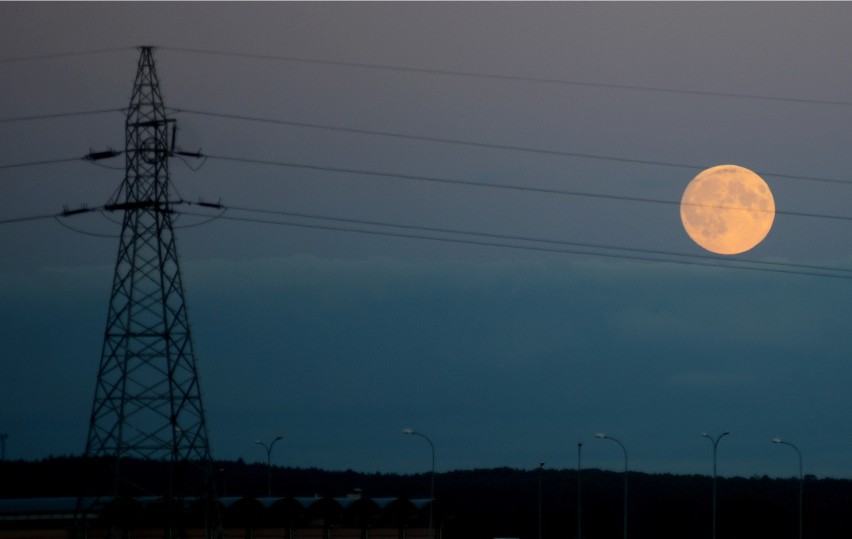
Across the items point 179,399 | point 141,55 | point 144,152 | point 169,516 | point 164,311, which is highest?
point 141,55

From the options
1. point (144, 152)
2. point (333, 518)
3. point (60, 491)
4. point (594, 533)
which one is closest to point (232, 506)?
point (333, 518)

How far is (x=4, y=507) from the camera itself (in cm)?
8481

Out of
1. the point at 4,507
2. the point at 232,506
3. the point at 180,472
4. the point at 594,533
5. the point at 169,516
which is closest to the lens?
the point at 180,472

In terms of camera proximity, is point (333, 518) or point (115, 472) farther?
point (333, 518)

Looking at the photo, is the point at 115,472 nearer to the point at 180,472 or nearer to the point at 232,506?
the point at 180,472

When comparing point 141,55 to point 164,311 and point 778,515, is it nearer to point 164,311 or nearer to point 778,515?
point 164,311

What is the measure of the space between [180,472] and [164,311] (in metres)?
8.74

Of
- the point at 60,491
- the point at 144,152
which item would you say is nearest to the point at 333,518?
the point at 144,152

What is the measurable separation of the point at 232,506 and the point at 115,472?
30429 millimetres

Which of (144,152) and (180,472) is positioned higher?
(144,152)

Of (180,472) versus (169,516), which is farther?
(169,516)

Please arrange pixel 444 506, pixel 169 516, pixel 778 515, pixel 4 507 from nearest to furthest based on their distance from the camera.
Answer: pixel 169 516, pixel 4 507, pixel 444 506, pixel 778 515

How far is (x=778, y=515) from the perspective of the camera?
135250 mm

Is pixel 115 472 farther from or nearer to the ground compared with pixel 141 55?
nearer to the ground
